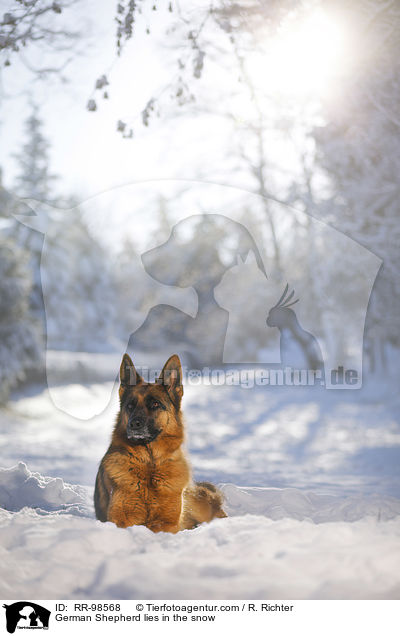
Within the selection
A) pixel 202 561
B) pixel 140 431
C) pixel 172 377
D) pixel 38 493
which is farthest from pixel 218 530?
pixel 38 493

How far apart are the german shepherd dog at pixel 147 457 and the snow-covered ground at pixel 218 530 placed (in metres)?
0.10

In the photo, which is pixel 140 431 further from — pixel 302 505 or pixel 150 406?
pixel 302 505

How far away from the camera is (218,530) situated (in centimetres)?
257

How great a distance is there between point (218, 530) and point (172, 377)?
3.24 feet

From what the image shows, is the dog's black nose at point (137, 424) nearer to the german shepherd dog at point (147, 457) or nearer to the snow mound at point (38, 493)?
the german shepherd dog at point (147, 457)

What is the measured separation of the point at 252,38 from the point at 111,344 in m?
4.68

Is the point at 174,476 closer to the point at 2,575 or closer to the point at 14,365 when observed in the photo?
the point at 2,575

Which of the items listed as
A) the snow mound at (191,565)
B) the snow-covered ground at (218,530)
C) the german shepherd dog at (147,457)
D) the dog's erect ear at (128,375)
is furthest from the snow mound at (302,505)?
the dog's erect ear at (128,375)

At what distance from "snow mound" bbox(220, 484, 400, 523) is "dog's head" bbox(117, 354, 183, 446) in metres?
1.13
